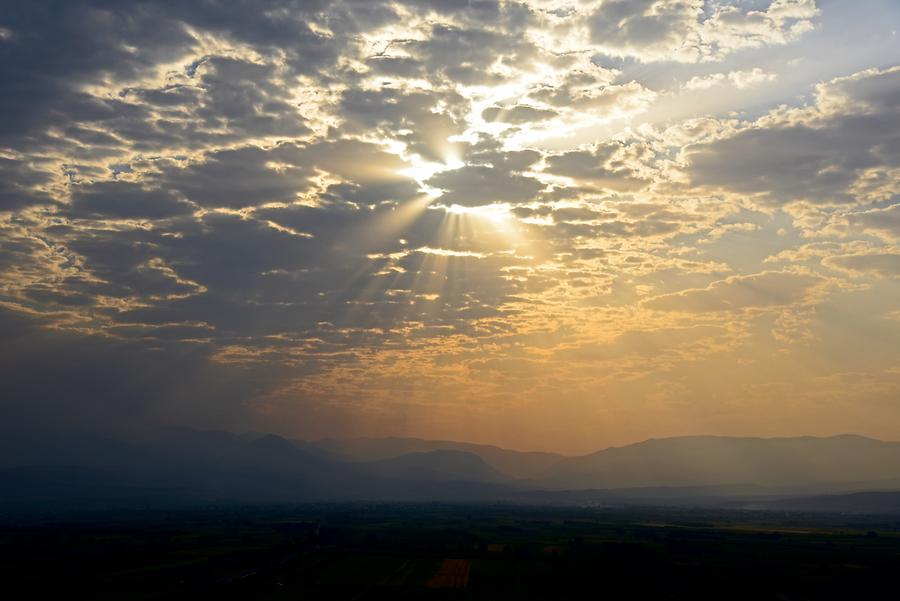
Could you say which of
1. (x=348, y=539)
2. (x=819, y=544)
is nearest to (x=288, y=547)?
(x=348, y=539)

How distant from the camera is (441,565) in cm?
10956

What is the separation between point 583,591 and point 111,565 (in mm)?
67158

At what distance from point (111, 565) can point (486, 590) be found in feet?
186

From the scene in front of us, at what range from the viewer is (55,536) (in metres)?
157

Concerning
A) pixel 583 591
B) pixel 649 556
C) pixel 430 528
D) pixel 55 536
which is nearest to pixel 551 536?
pixel 430 528

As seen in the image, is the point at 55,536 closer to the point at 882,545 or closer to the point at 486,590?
the point at 486,590

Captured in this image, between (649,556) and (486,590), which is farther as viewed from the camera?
(649,556)

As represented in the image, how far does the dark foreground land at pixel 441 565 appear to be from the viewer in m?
83.4

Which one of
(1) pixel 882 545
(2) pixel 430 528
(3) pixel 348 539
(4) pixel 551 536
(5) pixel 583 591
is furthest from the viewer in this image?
(2) pixel 430 528

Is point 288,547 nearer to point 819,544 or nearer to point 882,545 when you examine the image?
point 819,544

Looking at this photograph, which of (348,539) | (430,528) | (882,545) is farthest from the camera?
(430,528)

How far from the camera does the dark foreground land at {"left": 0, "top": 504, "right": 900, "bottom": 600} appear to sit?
8344 centimetres

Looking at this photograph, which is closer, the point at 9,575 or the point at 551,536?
the point at 9,575

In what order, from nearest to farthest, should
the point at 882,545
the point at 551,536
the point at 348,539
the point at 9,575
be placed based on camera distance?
1. the point at 9,575
2. the point at 882,545
3. the point at 348,539
4. the point at 551,536
